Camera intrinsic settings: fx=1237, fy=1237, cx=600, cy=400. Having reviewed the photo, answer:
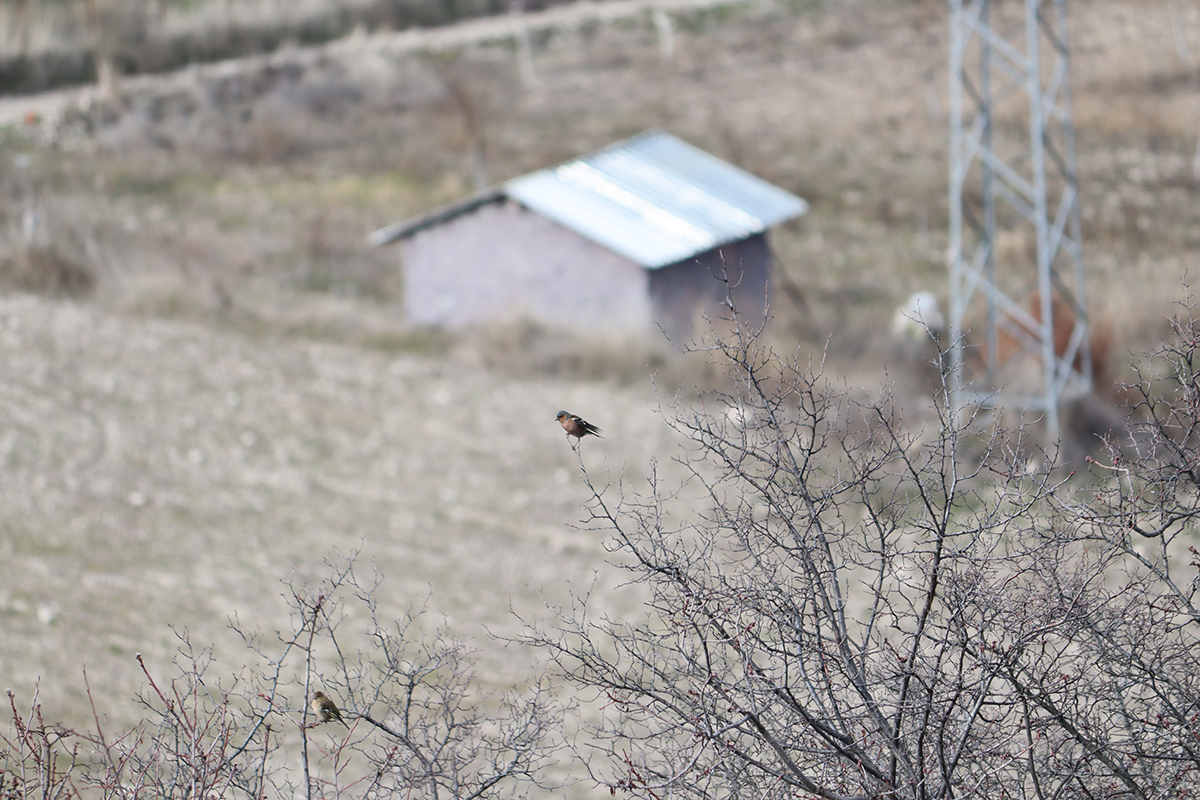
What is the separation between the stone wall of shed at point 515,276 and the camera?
18.7 metres

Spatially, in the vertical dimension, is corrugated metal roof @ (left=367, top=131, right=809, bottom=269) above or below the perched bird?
above

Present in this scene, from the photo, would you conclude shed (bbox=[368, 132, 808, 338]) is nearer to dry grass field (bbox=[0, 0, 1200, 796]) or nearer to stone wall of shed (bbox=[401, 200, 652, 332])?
stone wall of shed (bbox=[401, 200, 652, 332])

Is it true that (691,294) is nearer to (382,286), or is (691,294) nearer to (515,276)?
(515,276)

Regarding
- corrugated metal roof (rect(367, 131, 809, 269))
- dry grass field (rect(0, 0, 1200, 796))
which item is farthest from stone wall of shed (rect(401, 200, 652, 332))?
dry grass field (rect(0, 0, 1200, 796))

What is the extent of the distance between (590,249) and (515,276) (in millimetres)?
1442

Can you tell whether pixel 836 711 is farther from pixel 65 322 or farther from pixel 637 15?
pixel 637 15

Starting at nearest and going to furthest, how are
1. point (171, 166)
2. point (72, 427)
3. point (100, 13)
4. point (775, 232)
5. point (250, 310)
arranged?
point (72, 427) < point (250, 310) < point (775, 232) < point (171, 166) < point (100, 13)

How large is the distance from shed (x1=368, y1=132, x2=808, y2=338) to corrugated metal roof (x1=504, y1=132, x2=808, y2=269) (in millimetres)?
29

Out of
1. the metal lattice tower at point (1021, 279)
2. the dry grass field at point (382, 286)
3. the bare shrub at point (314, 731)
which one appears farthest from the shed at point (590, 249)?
the bare shrub at point (314, 731)

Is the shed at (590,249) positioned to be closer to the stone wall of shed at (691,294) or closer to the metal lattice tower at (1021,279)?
the stone wall of shed at (691,294)

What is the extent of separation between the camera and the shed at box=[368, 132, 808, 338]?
18500 millimetres

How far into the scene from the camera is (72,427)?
1642 centimetres

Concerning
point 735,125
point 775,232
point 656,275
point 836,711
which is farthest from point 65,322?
point 735,125

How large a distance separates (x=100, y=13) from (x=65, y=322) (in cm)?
1751
